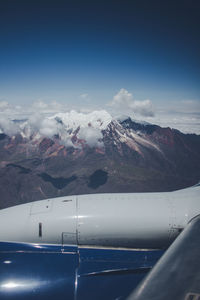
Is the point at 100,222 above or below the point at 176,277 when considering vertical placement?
below

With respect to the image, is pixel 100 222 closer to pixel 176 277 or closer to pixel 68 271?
pixel 68 271

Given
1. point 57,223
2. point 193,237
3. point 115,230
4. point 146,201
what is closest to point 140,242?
point 115,230

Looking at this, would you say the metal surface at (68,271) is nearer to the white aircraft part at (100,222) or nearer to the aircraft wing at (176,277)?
the white aircraft part at (100,222)

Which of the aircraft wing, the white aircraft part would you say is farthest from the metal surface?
the aircraft wing

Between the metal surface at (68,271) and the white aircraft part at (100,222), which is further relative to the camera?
the white aircraft part at (100,222)

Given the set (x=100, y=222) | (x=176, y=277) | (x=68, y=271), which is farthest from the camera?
(x=100, y=222)

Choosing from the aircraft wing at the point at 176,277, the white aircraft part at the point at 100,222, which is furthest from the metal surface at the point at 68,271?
the aircraft wing at the point at 176,277

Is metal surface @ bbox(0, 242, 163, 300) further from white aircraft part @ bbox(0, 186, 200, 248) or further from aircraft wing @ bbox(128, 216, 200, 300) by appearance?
aircraft wing @ bbox(128, 216, 200, 300)

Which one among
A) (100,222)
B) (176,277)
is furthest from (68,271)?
(176,277)
